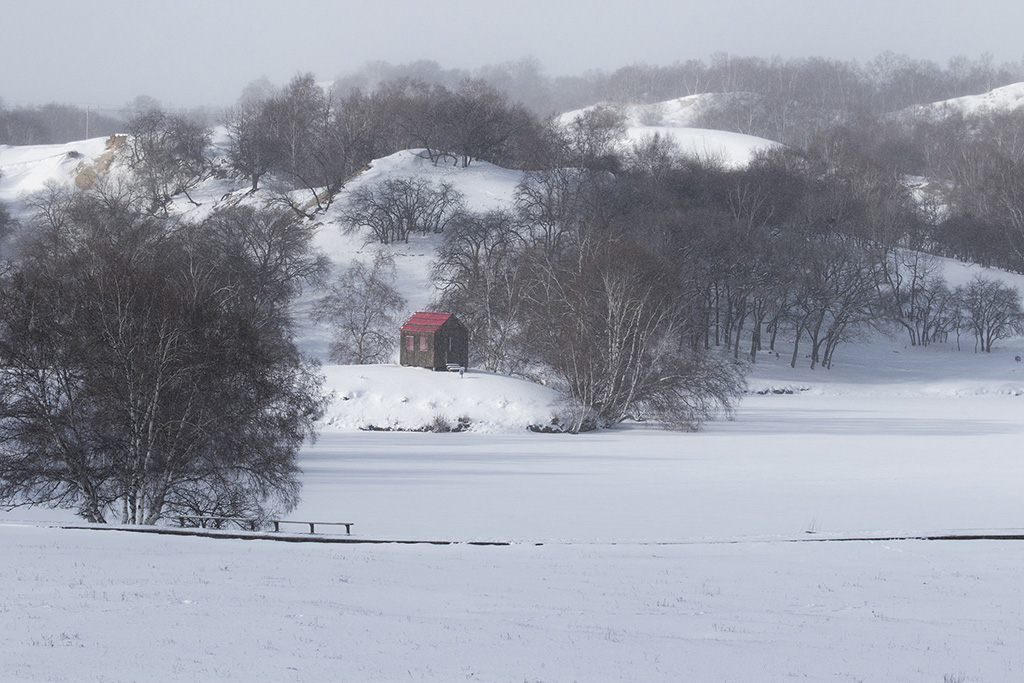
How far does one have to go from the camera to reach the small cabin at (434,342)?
40250mm

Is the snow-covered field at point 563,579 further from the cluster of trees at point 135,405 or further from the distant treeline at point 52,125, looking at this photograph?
the distant treeline at point 52,125

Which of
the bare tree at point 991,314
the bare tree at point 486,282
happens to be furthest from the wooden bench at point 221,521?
the bare tree at point 991,314

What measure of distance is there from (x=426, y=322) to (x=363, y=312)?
15.3m

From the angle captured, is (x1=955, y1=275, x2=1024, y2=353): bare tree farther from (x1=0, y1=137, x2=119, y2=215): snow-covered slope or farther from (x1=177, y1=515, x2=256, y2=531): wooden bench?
(x1=0, y1=137, x2=119, y2=215): snow-covered slope

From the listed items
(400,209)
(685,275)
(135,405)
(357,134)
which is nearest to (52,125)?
(357,134)

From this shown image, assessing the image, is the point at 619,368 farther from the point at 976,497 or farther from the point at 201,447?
the point at 201,447

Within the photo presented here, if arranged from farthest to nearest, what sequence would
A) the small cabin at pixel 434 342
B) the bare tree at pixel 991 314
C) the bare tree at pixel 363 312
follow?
the bare tree at pixel 991 314 → the bare tree at pixel 363 312 → the small cabin at pixel 434 342

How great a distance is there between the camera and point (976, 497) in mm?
21656

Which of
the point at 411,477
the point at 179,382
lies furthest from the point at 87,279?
the point at 411,477

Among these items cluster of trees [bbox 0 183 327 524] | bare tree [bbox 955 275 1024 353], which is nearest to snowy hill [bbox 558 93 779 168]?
bare tree [bbox 955 275 1024 353]

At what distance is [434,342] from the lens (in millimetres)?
40156

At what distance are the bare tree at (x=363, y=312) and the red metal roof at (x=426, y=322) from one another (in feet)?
28.6

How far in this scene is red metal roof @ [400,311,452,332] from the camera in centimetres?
4028

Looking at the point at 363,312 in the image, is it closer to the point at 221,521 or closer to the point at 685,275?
the point at 685,275
